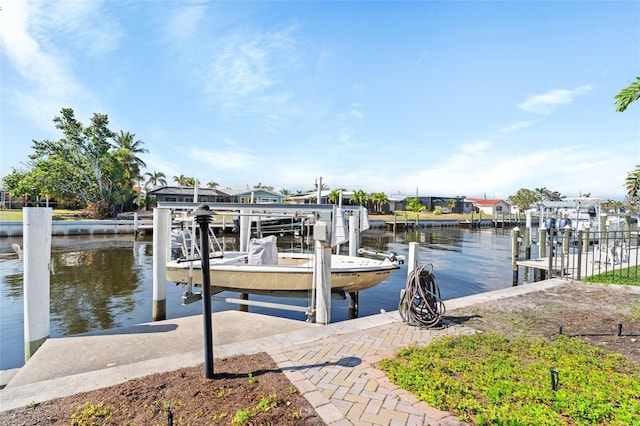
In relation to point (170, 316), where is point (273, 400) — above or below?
above

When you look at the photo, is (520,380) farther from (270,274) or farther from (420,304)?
(270,274)

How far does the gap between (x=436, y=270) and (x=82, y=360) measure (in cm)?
1518

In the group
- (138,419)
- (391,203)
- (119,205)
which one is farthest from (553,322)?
(391,203)

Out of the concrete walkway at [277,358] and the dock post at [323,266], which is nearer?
the concrete walkway at [277,358]

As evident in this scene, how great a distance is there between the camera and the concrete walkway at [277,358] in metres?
3.14

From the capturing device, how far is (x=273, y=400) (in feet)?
10.3

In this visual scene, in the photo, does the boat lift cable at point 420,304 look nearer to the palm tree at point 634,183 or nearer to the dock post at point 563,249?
the palm tree at point 634,183

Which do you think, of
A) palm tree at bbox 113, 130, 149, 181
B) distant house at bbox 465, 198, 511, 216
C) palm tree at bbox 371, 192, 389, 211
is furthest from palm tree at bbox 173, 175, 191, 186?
distant house at bbox 465, 198, 511, 216

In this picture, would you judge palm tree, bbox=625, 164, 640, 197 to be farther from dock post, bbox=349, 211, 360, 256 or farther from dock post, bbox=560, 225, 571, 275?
dock post, bbox=349, 211, 360, 256

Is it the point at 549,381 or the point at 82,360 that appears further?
the point at 82,360

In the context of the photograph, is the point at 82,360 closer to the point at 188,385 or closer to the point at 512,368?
the point at 188,385

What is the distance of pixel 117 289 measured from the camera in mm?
11945

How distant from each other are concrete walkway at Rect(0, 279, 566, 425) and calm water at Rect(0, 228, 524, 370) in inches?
126

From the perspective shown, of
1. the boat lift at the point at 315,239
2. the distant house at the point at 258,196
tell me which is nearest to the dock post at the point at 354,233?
the boat lift at the point at 315,239
